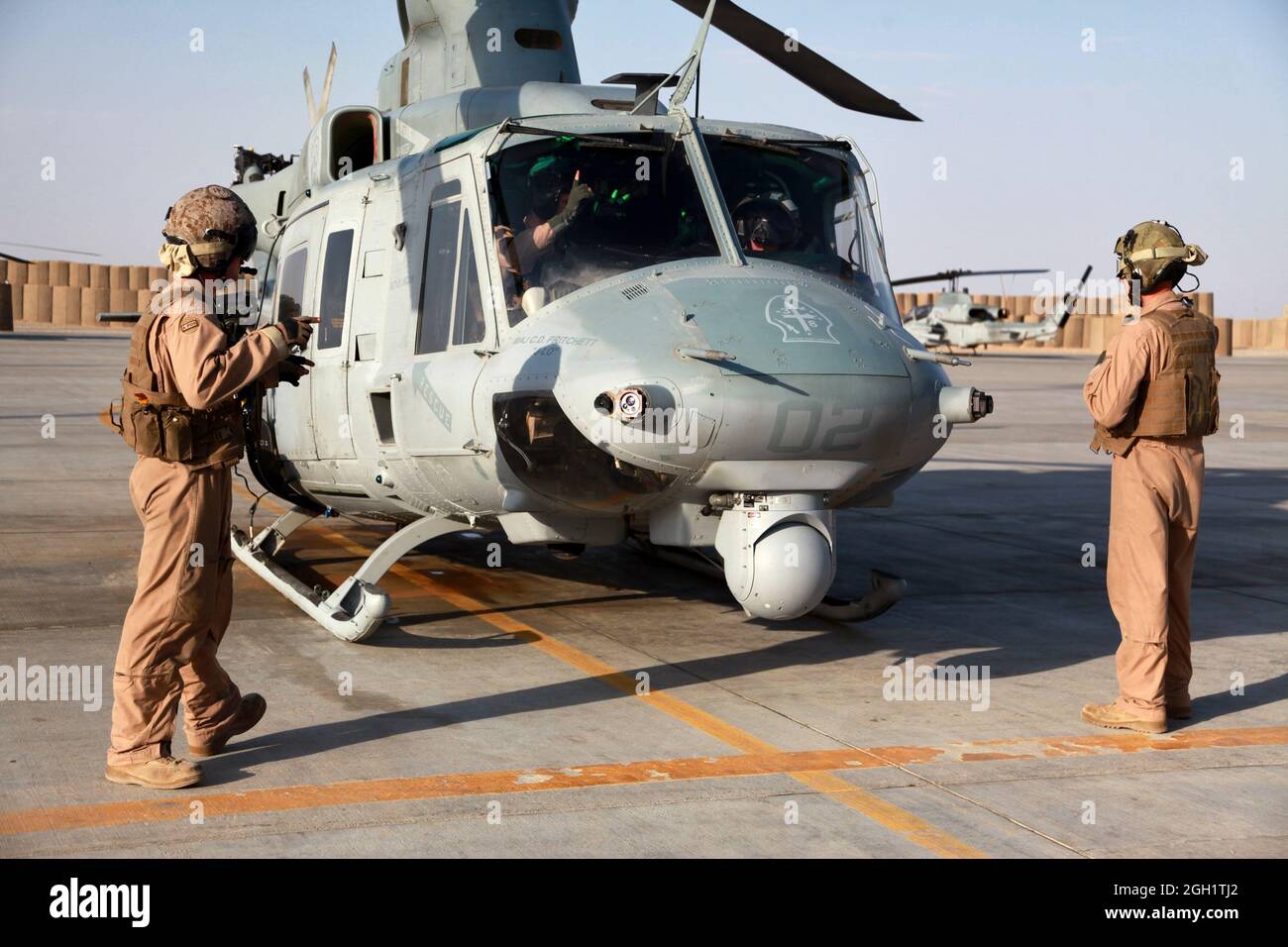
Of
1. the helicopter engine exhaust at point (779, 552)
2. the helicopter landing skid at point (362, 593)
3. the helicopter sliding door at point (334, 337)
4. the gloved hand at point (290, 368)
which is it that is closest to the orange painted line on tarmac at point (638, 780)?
the helicopter engine exhaust at point (779, 552)

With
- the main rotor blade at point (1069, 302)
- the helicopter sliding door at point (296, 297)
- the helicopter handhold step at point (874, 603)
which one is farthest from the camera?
the main rotor blade at point (1069, 302)

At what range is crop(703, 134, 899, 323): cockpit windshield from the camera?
24.4 ft

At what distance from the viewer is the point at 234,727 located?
5.60 metres

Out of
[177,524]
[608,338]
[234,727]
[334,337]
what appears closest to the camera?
[177,524]

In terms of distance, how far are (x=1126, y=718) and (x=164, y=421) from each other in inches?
165

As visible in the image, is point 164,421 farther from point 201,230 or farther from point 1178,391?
point 1178,391

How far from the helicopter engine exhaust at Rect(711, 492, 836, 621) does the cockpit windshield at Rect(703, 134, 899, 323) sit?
59.3 inches

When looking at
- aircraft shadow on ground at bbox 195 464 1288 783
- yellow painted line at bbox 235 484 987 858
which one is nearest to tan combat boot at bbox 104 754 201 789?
aircraft shadow on ground at bbox 195 464 1288 783

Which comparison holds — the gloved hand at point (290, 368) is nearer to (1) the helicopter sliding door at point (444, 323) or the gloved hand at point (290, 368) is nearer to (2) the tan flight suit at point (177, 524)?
(2) the tan flight suit at point (177, 524)

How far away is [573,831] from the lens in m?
4.77

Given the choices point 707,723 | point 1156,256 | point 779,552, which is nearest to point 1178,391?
point 1156,256

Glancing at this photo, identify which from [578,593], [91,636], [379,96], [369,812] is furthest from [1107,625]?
[379,96]

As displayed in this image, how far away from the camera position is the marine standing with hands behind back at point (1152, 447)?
612cm

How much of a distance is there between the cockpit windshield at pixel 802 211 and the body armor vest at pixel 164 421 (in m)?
2.97
